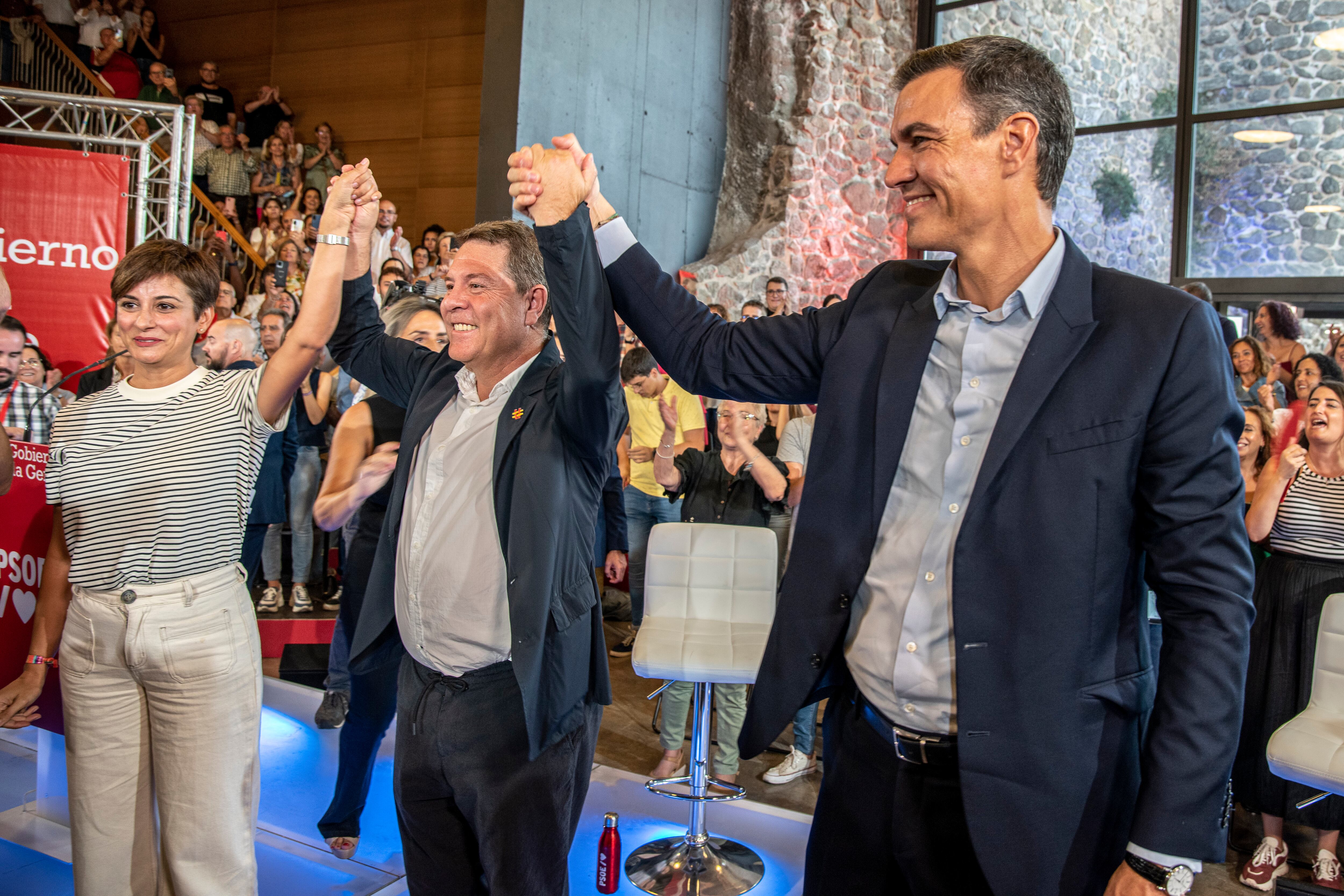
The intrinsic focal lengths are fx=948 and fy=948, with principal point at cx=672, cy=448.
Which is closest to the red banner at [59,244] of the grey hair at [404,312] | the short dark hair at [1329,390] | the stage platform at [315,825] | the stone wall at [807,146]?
the stage platform at [315,825]

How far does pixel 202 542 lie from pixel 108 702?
1.24 feet

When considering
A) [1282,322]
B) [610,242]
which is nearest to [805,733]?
[610,242]

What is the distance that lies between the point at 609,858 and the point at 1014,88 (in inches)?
92.0

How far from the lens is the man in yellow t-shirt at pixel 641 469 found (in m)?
5.22

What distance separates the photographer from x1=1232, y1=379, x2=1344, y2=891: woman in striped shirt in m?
Result: 3.39

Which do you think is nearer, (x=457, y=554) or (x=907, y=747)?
(x=907, y=747)

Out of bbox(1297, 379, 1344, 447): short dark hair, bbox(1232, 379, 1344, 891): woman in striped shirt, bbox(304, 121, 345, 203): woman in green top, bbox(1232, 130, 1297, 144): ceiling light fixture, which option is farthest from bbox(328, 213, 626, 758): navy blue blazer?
bbox(1232, 130, 1297, 144): ceiling light fixture

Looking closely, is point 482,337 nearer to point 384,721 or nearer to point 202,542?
point 202,542

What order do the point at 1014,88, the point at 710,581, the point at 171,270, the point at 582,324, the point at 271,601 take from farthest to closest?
the point at 271,601 < the point at 710,581 < the point at 171,270 < the point at 582,324 < the point at 1014,88

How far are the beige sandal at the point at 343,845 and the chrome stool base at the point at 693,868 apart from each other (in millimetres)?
836

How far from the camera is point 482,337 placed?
1872 millimetres

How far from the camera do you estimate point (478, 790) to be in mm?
1736

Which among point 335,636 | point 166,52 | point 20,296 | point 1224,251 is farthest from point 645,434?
point 166,52

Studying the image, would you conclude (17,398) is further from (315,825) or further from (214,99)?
(214,99)
